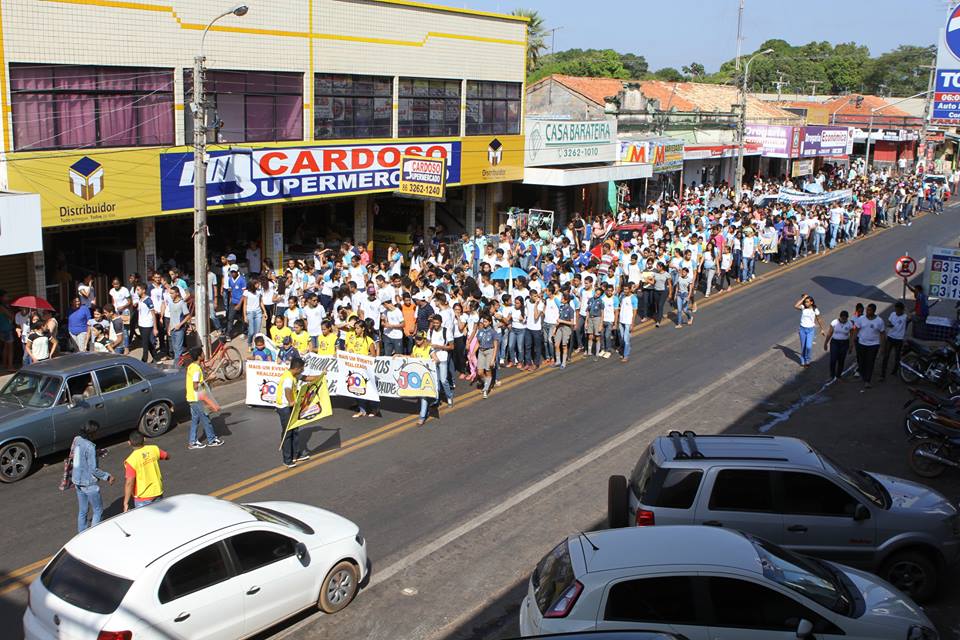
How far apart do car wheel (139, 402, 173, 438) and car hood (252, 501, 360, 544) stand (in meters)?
5.46

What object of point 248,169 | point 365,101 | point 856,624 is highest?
point 365,101

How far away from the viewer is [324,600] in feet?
30.9

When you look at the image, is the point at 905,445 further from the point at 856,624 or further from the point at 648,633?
the point at 648,633

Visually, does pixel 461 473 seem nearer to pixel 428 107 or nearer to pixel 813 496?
pixel 813 496

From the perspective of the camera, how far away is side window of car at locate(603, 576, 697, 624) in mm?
7258

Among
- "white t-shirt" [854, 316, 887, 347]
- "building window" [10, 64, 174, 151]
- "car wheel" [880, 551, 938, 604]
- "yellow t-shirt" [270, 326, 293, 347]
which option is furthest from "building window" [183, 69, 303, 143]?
"car wheel" [880, 551, 938, 604]

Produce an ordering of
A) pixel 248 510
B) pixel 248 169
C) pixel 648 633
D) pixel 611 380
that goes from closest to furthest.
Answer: pixel 648 633, pixel 248 510, pixel 611 380, pixel 248 169

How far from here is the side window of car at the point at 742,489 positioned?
9.63 metres

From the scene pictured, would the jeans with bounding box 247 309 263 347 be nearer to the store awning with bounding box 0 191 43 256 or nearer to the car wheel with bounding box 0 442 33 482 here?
the store awning with bounding box 0 191 43 256

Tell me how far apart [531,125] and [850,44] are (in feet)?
471

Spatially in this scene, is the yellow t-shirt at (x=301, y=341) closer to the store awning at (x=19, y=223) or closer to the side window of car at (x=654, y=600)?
the store awning at (x=19, y=223)

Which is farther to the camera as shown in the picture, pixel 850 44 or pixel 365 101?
pixel 850 44

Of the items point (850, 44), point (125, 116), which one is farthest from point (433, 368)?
point (850, 44)

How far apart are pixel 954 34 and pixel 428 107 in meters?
15.2
